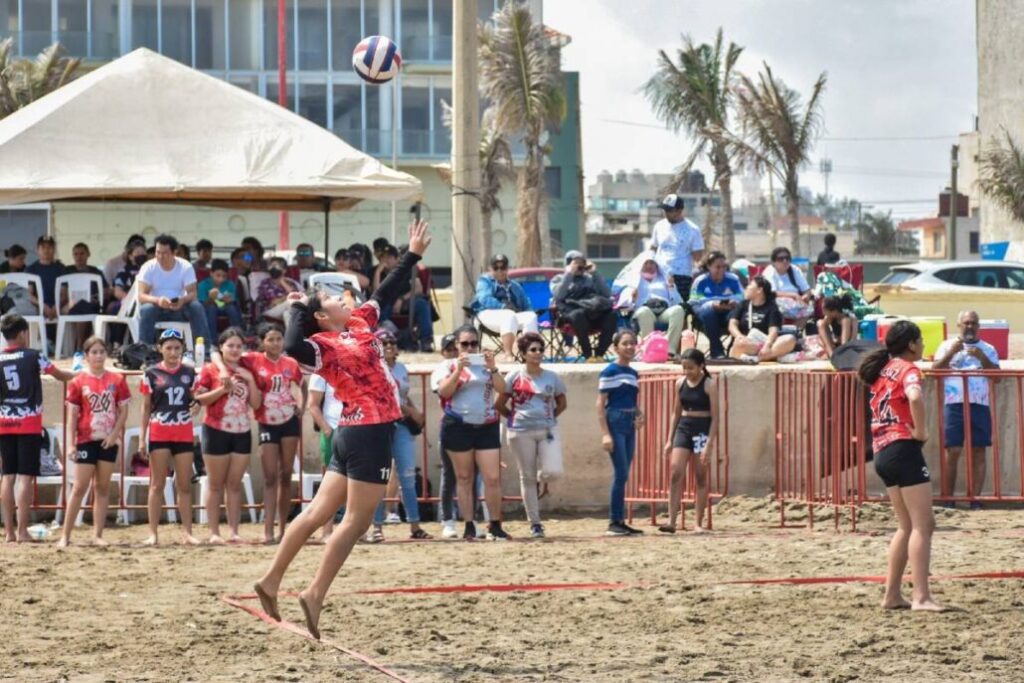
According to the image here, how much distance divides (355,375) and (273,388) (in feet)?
18.6

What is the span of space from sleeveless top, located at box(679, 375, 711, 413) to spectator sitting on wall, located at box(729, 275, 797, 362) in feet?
8.00

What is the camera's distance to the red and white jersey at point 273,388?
14789mm

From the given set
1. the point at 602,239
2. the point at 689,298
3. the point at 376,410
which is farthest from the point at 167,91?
the point at 602,239

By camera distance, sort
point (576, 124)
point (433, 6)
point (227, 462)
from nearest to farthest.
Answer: point (227, 462), point (433, 6), point (576, 124)

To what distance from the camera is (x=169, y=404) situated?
1492 centimetres

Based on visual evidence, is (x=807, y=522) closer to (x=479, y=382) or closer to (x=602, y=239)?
(x=479, y=382)

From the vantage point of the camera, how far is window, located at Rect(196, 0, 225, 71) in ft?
187

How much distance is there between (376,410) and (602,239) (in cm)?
7198

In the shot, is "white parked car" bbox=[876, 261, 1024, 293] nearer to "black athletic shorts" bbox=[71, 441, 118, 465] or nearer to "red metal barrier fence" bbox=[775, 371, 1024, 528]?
"red metal barrier fence" bbox=[775, 371, 1024, 528]

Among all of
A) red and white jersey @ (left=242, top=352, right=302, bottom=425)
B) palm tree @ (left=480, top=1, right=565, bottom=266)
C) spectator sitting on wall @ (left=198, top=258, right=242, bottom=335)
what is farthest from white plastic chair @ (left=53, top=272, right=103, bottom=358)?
palm tree @ (left=480, top=1, right=565, bottom=266)

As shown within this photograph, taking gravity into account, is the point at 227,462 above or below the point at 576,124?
below

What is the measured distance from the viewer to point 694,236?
755 inches

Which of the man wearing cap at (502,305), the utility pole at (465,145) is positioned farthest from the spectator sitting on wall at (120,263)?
the man wearing cap at (502,305)

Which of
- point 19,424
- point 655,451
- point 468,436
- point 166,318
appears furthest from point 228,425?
point 655,451
